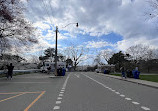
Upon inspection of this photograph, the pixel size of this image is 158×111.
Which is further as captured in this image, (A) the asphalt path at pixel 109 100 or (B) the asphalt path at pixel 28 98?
(B) the asphalt path at pixel 28 98

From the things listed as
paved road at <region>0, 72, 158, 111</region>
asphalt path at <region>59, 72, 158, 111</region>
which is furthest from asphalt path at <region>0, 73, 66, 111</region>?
asphalt path at <region>59, 72, 158, 111</region>

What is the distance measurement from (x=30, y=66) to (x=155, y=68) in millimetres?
49965

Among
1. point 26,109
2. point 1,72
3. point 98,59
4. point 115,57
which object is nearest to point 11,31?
point 1,72

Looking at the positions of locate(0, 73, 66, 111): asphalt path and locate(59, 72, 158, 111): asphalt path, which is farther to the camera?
locate(0, 73, 66, 111): asphalt path

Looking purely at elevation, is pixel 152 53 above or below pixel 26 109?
above

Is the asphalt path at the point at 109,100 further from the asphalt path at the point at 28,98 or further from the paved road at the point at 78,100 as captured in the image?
the asphalt path at the point at 28,98

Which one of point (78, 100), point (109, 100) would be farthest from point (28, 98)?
point (109, 100)

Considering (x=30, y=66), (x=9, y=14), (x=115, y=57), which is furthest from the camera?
(x=115, y=57)

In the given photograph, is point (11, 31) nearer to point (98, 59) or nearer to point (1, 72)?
point (1, 72)

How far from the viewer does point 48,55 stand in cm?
8638

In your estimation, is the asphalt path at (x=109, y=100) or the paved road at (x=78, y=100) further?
the paved road at (x=78, y=100)

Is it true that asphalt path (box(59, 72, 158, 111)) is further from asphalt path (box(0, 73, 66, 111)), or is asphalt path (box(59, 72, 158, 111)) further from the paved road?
asphalt path (box(0, 73, 66, 111))

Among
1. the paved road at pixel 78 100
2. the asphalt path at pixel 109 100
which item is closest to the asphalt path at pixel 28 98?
the paved road at pixel 78 100

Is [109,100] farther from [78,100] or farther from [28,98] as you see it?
[28,98]
